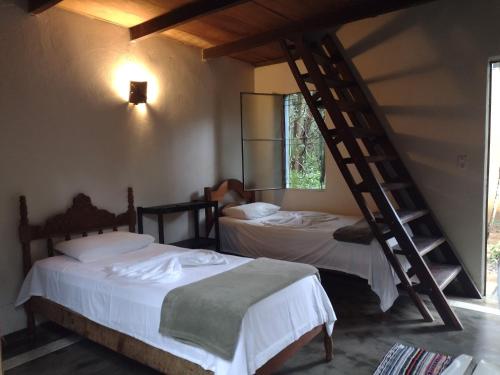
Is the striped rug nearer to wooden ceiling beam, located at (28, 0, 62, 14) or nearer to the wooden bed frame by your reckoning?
the wooden bed frame

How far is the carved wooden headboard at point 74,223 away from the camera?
2709 mm

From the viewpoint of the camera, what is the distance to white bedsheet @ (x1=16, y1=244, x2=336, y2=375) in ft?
5.73

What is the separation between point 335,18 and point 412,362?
2593 mm

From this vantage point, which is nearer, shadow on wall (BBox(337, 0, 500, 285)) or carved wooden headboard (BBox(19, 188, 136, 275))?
carved wooden headboard (BBox(19, 188, 136, 275))

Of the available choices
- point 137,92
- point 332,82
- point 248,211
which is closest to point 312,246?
point 248,211

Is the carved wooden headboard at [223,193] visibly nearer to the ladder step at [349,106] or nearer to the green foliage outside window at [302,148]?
the green foliage outside window at [302,148]

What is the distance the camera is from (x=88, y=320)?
229 centimetres

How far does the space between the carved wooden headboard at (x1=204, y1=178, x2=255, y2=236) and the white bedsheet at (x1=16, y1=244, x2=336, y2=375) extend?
1590 millimetres

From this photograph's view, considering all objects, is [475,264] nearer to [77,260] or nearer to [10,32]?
[77,260]

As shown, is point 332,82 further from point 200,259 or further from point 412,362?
point 412,362

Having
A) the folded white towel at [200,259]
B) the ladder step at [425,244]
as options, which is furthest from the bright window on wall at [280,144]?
the folded white towel at [200,259]

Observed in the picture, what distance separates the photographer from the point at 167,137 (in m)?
3.80

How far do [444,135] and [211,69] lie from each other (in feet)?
8.34

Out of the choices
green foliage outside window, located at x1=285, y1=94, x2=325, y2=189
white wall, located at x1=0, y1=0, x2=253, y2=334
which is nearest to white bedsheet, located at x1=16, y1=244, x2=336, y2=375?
A: white wall, located at x1=0, y1=0, x2=253, y2=334
